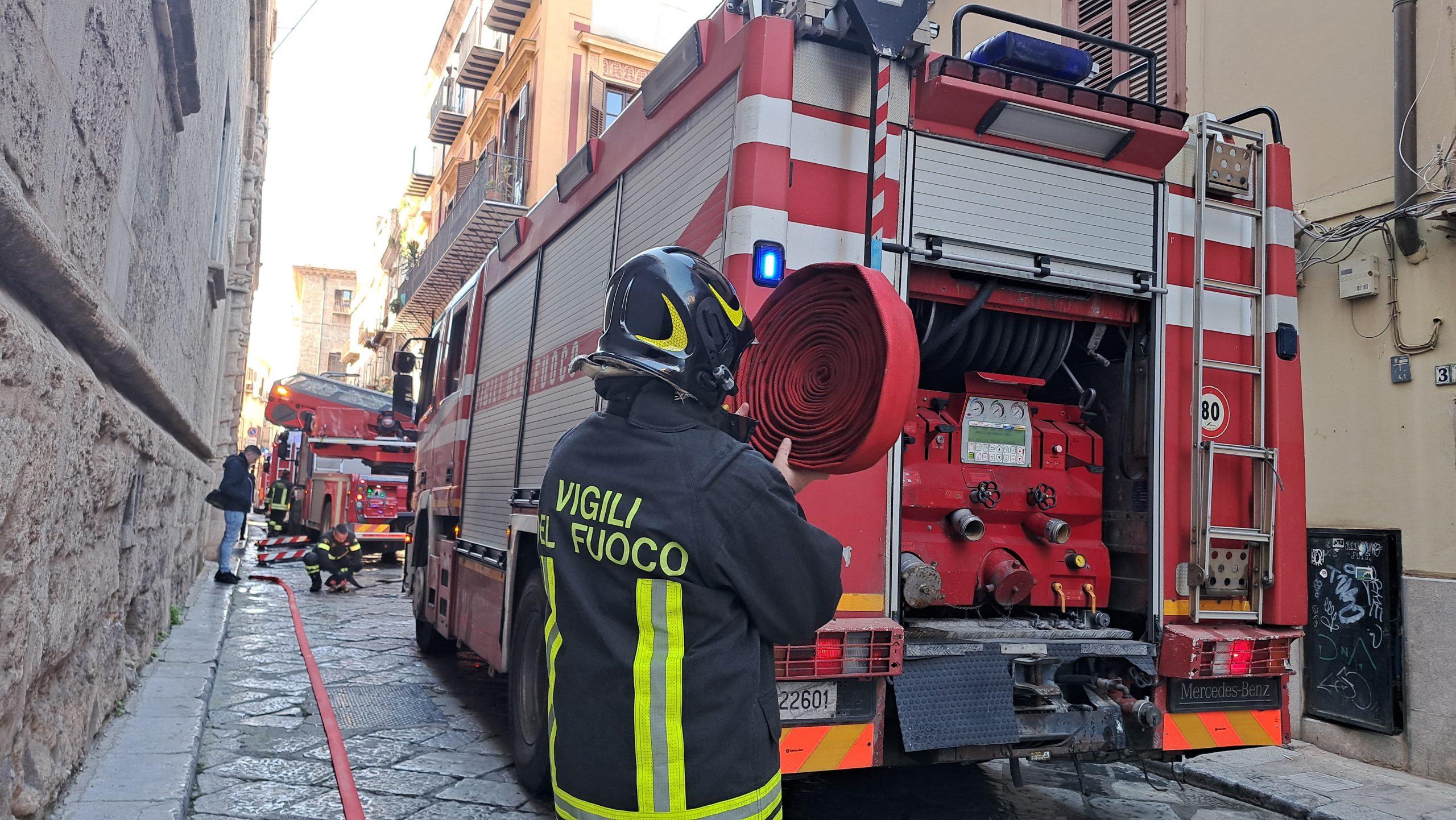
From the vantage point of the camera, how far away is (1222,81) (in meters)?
7.72

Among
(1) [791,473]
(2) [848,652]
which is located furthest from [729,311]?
(2) [848,652]

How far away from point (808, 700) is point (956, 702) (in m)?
0.59

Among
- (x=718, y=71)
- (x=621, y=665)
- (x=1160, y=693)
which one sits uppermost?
(x=718, y=71)

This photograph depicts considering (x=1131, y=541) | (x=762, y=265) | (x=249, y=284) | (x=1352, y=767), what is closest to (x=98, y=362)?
(x=762, y=265)

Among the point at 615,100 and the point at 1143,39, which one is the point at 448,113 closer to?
the point at 615,100

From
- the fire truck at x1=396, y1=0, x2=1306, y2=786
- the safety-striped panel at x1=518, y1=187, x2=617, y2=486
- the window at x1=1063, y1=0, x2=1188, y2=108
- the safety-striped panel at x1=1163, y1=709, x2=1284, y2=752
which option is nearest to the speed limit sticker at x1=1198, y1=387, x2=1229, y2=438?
the fire truck at x1=396, y1=0, x2=1306, y2=786

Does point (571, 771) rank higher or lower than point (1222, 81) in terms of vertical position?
lower

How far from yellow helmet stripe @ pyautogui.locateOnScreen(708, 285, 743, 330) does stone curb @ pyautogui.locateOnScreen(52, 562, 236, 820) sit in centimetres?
254

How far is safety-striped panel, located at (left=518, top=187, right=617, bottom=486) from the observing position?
487 centimetres

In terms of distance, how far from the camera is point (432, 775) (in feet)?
16.0

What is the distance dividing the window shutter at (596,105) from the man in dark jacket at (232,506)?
11.7 metres

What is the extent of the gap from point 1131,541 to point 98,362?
405cm

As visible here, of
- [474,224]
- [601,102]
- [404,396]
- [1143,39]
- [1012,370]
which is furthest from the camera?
[474,224]

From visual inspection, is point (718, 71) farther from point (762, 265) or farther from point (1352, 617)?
point (1352, 617)
